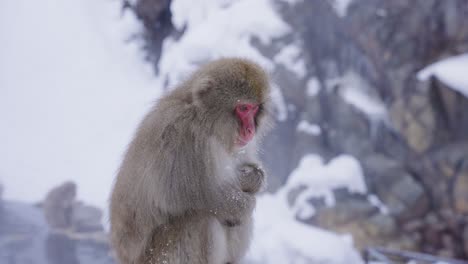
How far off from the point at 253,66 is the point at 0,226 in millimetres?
1586

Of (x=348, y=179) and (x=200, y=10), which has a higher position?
(x=200, y=10)

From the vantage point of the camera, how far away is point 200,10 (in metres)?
4.66

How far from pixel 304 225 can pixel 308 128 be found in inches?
42.9

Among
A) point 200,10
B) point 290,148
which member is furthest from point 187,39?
point 290,148

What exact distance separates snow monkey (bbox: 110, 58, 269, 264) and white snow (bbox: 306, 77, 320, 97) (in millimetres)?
3214

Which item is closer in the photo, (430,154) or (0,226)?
(0,226)

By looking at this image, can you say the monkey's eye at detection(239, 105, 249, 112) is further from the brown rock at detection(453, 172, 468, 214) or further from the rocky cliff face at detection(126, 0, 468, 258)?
the brown rock at detection(453, 172, 468, 214)

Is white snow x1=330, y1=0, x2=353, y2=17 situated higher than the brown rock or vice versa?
white snow x1=330, y1=0, x2=353, y2=17

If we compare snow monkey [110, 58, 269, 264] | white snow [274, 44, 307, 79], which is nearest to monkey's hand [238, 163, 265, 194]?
snow monkey [110, 58, 269, 264]

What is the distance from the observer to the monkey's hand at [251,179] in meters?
1.46

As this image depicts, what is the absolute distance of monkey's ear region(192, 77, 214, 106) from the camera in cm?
134

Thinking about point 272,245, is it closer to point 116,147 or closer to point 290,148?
point 290,148

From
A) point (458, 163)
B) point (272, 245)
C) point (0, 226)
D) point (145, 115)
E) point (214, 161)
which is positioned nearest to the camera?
point (214, 161)

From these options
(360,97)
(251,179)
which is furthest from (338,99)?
(251,179)
